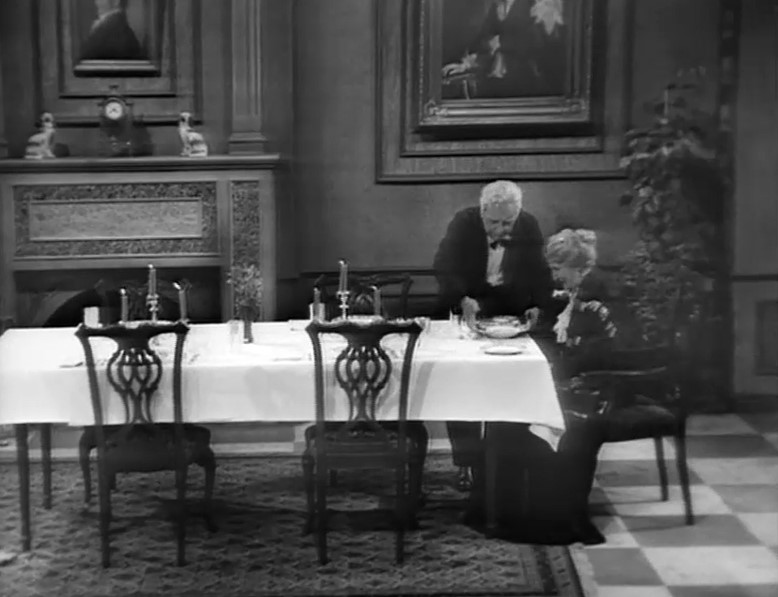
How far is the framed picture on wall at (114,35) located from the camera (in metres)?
3.00

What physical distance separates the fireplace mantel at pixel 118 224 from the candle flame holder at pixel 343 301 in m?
0.18

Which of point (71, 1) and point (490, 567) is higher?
point (71, 1)

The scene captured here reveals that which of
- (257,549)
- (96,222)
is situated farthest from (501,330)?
(96,222)

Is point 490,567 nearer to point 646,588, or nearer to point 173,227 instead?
point 646,588

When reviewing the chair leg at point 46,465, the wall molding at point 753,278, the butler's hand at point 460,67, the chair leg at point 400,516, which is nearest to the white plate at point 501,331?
the chair leg at point 400,516

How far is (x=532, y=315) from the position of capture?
10.4 ft

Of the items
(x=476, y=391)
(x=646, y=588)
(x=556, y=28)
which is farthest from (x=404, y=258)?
(x=646, y=588)

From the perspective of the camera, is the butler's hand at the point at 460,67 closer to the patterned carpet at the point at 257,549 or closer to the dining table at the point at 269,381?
the dining table at the point at 269,381

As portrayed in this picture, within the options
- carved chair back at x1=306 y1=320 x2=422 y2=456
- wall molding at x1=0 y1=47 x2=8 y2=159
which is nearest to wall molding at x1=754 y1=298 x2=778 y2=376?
carved chair back at x1=306 y1=320 x2=422 y2=456

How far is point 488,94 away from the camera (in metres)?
3.13

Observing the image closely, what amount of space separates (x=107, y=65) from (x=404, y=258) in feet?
2.79

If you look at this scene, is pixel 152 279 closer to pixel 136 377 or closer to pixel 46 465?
pixel 136 377

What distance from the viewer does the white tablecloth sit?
124 inches

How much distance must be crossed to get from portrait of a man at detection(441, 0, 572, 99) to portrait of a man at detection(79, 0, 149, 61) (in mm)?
735
